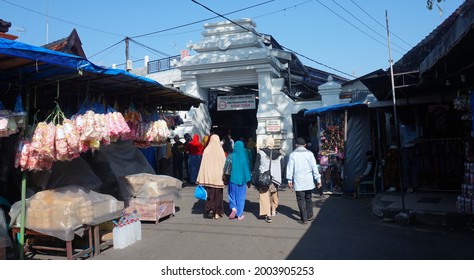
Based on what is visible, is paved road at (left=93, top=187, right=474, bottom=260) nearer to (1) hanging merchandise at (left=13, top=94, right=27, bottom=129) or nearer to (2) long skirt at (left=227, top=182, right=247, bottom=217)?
(2) long skirt at (left=227, top=182, right=247, bottom=217)

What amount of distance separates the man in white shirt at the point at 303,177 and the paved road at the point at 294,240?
0.29m

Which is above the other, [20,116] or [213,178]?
[20,116]

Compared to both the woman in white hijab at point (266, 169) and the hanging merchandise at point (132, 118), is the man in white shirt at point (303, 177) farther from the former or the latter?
the hanging merchandise at point (132, 118)

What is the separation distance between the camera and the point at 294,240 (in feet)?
18.4

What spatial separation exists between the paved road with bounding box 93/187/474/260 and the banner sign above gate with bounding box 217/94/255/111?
24.8 feet

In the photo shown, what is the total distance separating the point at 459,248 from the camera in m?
5.01

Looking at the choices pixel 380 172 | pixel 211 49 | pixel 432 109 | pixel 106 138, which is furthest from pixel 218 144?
Result: pixel 211 49

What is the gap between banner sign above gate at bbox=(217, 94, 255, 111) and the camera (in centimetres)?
1454

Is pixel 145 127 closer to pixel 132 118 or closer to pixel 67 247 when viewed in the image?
pixel 132 118

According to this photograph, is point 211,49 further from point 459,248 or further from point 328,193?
point 459,248

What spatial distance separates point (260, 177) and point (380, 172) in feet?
14.5

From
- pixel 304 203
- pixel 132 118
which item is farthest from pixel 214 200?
pixel 132 118

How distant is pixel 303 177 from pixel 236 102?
27.6 ft

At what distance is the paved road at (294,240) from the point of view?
16.1 ft
